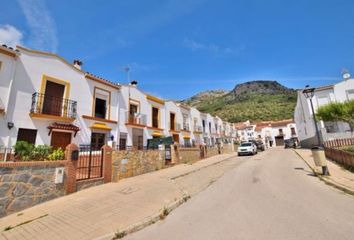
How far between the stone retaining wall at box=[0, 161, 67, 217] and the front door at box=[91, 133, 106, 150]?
7786 mm

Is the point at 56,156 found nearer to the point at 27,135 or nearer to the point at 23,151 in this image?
the point at 23,151

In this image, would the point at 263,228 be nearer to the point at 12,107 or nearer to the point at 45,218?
the point at 45,218

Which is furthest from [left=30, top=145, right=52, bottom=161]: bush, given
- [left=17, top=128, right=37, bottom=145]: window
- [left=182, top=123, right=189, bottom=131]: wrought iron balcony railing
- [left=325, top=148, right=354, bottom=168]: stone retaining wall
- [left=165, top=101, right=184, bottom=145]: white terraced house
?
[left=182, top=123, right=189, bottom=131]: wrought iron balcony railing

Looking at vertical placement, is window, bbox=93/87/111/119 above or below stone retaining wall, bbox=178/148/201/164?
above

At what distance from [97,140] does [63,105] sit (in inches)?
149

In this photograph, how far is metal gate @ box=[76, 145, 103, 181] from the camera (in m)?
9.34

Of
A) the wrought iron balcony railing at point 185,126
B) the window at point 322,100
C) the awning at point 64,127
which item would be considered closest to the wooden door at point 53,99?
the awning at point 64,127

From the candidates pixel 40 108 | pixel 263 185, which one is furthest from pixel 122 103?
pixel 263 185

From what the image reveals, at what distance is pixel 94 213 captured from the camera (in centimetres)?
601

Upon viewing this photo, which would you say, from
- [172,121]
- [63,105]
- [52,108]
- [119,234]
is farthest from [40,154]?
[172,121]

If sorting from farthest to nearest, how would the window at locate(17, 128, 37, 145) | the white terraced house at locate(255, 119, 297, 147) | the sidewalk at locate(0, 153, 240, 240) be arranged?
1. the white terraced house at locate(255, 119, 297, 147)
2. the window at locate(17, 128, 37, 145)
3. the sidewalk at locate(0, 153, 240, 240)

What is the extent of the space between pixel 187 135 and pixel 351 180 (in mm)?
21324

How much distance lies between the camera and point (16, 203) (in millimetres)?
6664

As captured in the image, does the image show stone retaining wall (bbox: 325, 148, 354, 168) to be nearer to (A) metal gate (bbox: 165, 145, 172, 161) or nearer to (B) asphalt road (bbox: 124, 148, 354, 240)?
(B) asphalt road (bbox: 124, 148, 354, 240)
